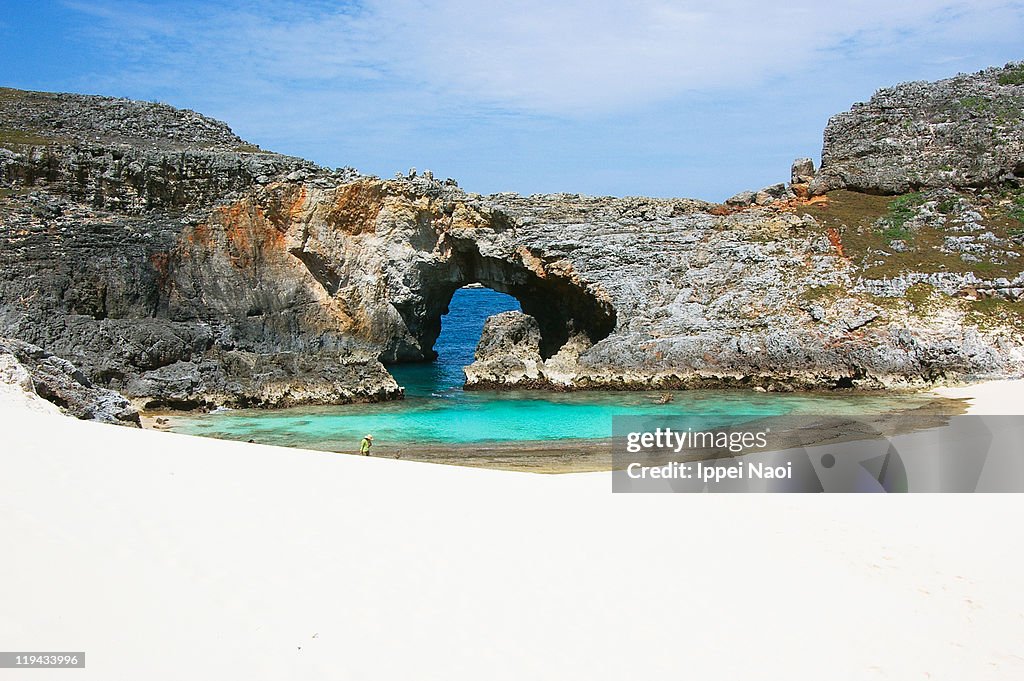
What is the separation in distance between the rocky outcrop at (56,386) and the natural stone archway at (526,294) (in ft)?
57.2

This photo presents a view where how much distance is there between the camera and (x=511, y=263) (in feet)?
106

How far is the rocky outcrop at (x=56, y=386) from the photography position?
14.3 metres

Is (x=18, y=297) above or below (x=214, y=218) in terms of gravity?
→ below

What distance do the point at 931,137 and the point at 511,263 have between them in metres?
17.6

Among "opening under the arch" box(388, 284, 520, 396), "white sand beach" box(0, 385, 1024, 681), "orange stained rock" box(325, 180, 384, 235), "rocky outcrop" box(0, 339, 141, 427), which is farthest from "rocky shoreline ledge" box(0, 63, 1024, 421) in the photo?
"white sand beach" box(0, 385, 1024, 681)

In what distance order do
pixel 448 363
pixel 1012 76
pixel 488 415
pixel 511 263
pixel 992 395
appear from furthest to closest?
pixel 448 363, pixel 1012 76, pixel 511 263, pixel 488 415, pixel 992 395

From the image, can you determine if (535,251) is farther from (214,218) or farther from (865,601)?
(865,601)

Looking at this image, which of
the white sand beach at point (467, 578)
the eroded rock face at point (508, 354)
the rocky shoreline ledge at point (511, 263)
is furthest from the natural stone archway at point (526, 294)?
the white sand beach at point (467, 578)

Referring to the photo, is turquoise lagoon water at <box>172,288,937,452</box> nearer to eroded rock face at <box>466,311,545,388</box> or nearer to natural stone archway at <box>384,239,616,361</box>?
eroded rock face at <box>466,311,545,388</box>

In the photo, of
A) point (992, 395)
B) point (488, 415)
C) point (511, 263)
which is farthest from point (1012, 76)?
point (488, 415)

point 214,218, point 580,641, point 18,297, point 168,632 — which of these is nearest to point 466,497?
point 580,641

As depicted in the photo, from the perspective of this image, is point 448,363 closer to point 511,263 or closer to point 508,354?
point 508,354

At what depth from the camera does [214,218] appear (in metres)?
29.1

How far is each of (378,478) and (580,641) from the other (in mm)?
4765
